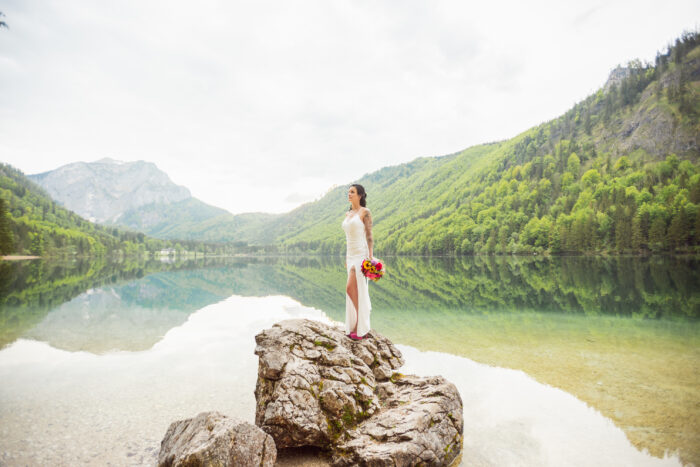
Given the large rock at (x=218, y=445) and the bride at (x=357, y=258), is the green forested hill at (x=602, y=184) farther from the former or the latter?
the large rock at (x=218, y=445)

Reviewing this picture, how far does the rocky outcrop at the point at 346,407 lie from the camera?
5.32m

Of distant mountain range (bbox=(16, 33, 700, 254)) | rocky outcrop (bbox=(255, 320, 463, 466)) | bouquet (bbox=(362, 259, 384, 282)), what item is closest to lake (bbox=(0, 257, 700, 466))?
rocky outcrop (bbox=(255, 320, 463, 466))

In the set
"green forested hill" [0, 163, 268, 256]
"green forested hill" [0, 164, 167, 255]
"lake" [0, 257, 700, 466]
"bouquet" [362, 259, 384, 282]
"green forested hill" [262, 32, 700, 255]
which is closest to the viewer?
"lake" [0, 257, 700, 466]

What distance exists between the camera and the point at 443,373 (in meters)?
9.87

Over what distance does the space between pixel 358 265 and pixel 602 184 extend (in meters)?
136

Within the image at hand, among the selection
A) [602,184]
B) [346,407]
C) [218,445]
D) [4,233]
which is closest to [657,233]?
[602,184]

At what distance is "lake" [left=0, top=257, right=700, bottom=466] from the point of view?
20.3 feet

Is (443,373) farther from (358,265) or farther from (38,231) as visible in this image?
(38,231)

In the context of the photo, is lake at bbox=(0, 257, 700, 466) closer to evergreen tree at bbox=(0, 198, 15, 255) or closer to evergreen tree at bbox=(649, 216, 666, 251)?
evergreen tree at bbox=(0, 198, 15, 255)

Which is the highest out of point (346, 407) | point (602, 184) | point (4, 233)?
point (602, 184)

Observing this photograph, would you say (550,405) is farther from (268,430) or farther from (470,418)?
(268,430)

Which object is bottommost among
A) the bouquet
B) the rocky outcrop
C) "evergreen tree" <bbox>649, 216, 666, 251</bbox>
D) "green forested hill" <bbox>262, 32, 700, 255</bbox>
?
the rocky outcrop

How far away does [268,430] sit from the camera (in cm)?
579

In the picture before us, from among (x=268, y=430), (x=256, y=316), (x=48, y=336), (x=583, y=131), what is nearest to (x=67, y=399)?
(x=268, y=430)
